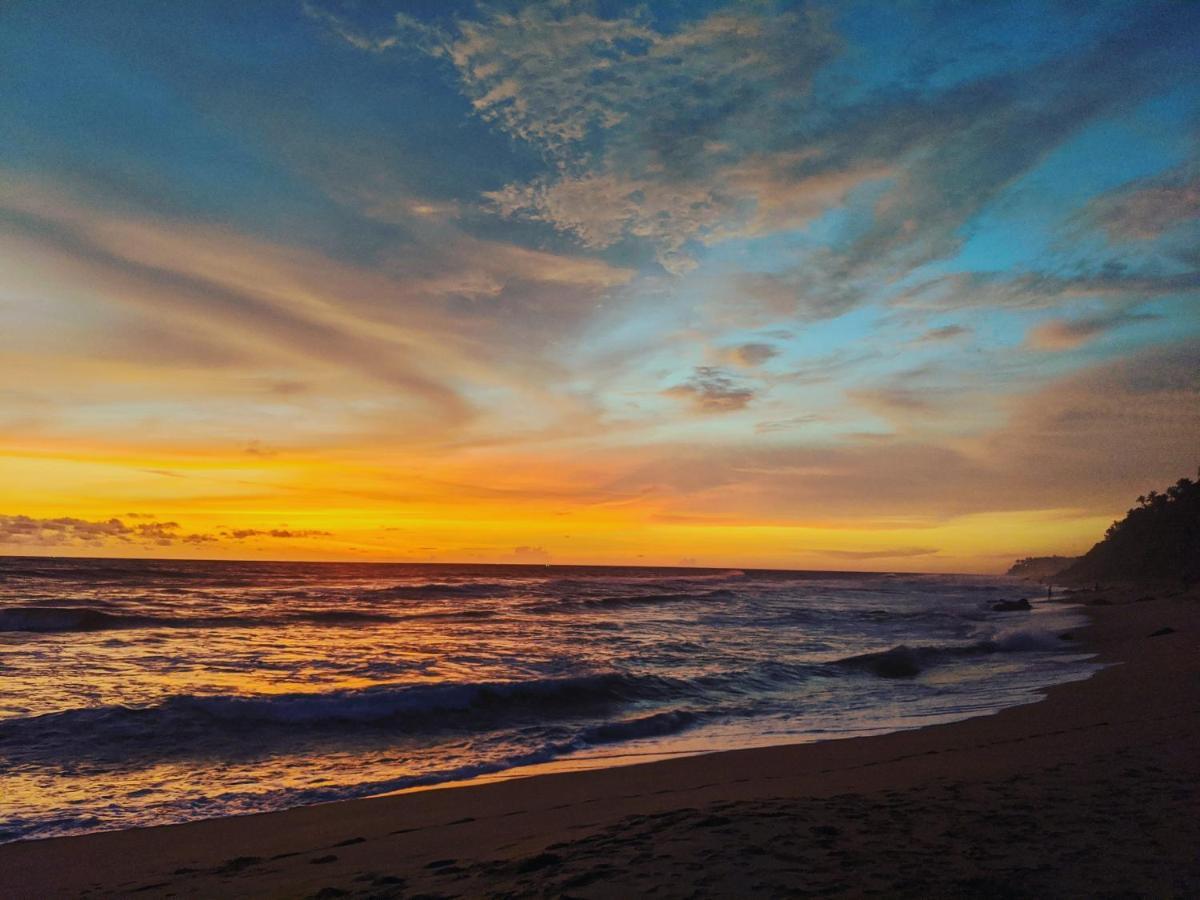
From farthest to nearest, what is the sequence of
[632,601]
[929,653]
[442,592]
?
[442,592], [632,601], [929,653]

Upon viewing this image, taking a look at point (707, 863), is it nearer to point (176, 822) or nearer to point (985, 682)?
point (176, 822)

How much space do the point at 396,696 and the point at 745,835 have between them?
10.2 meters

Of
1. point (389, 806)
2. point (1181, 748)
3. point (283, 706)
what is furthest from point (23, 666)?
point (1181, 748)

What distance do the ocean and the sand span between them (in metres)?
1.53

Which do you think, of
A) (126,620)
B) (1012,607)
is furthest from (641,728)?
(1012,607)

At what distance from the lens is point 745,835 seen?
217 inches

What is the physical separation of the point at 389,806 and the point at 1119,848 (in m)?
7.09

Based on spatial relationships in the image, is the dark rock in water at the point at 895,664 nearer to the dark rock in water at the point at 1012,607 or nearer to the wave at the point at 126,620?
the wave at the point at 126,620

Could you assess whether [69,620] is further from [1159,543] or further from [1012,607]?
[1159,543]

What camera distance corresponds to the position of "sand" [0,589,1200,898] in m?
4.58

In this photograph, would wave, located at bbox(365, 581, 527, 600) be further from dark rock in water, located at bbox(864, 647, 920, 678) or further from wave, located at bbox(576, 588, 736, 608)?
dark rock in water, located at bbox(864, 647, 920, 678)

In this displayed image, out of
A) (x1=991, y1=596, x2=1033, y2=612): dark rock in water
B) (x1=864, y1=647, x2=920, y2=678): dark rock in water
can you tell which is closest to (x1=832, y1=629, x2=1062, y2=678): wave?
(x1=864, y1=647, x2=920, y2=678): dark rock in water

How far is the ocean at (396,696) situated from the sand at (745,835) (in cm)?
153

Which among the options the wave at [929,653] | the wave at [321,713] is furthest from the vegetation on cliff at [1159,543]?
the wave at [321,713]
